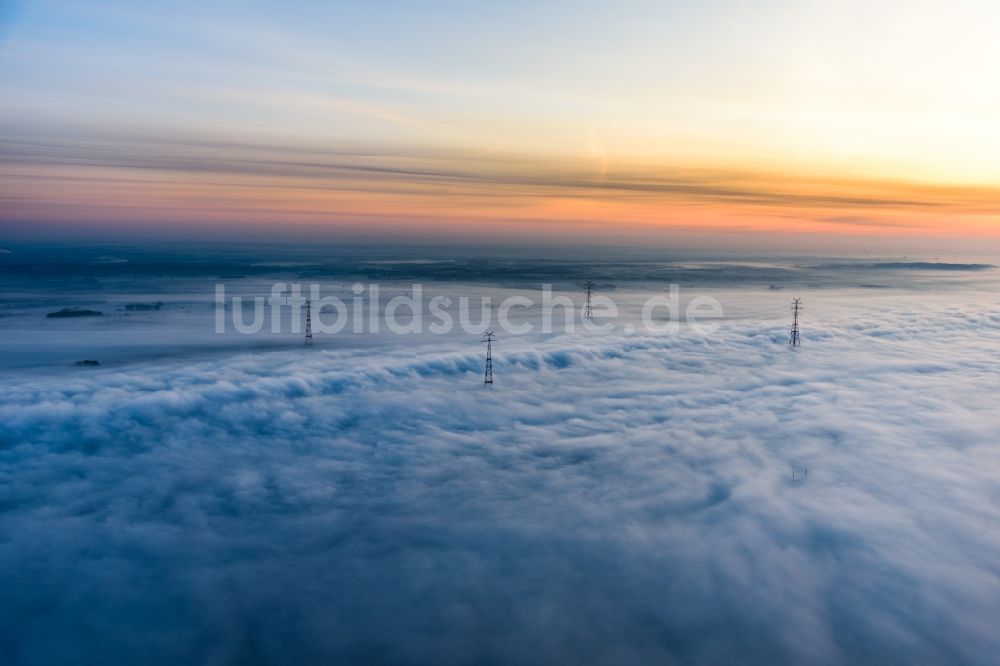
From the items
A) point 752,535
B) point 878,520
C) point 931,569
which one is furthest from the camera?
point 878,520

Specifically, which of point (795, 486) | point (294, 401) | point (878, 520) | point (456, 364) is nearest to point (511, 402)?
point (456, 364)

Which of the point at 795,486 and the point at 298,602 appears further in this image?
→ the point at 795,486

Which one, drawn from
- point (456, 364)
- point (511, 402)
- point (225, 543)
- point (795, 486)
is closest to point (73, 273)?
point (456, 364)

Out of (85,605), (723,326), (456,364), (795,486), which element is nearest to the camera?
(85,605)

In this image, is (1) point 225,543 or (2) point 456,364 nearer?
(1) point 225,543

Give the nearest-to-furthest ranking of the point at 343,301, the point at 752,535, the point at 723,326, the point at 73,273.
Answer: the point at 752,535 < the point at 723,326 < the point at 343,301 < the point at 73,273

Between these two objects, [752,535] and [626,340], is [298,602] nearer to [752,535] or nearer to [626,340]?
[752,535]

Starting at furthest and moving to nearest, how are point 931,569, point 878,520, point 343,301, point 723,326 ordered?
point 343,301, point 723,326, point 878,520, point 931,569

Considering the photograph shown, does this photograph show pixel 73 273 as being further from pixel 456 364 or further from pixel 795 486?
pixel 795 486
